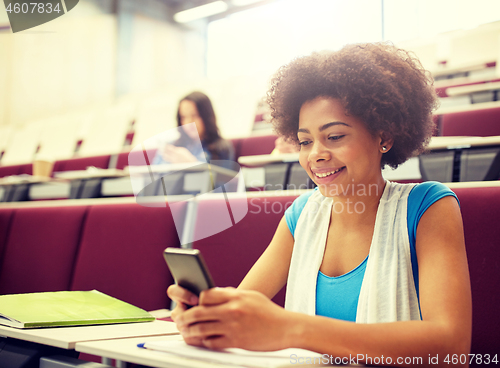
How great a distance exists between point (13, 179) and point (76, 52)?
6.79 feet

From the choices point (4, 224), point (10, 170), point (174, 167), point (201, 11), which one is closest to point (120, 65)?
point (201, 11)

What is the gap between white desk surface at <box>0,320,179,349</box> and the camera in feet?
0.94

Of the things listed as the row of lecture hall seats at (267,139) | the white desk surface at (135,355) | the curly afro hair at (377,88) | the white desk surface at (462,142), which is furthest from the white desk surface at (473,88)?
the white desk surface at (135,355)

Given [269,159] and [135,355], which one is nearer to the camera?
[135,355]

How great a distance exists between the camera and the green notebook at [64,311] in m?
0.35

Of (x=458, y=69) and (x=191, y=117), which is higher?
(x=458, y=69)

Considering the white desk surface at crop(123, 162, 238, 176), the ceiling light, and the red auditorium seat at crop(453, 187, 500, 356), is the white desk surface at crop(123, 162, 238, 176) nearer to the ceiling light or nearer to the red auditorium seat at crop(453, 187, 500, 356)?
the red auditorium seat at crop(453, 187, 500, 356)

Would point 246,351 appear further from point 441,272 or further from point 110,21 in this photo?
point 110,21

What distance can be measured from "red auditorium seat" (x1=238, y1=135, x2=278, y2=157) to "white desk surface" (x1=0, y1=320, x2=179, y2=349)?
3.50ft

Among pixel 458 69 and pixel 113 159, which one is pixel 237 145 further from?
pixel 458 69

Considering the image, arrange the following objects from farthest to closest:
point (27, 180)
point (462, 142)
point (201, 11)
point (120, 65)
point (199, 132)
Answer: point (201, 11)
point (120, 65)
point (27, 180)
point (199, 132)
point (462, 142)

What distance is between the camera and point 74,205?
2.36 ft

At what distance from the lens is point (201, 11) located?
4016 mm

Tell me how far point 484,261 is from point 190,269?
0.34m
